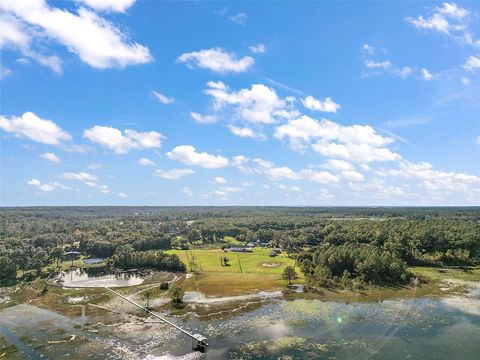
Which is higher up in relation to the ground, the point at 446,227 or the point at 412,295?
the point at 446,227

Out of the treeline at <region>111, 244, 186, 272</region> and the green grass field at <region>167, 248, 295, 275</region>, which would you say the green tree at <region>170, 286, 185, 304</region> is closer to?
the green grass field at <region>167, 248, 295, 275</region>

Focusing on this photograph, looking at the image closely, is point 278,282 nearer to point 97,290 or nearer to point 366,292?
point 366,292

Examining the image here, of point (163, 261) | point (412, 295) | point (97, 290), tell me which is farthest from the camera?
point (163, 261)

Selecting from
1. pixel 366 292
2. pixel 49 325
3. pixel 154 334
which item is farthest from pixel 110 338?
pixel 366 292

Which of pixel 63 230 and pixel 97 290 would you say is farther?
pixel 63 230

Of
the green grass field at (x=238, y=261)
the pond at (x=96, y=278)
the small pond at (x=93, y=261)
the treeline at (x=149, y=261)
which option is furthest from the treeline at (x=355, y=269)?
the small pond at (x=93, y=261)
